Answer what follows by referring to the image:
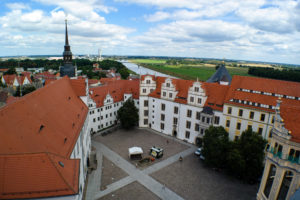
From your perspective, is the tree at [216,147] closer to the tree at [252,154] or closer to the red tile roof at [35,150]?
the tree at [252,154]

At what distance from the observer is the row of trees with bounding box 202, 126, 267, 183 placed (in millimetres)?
26750

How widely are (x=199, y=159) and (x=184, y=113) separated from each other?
1026 centimetres

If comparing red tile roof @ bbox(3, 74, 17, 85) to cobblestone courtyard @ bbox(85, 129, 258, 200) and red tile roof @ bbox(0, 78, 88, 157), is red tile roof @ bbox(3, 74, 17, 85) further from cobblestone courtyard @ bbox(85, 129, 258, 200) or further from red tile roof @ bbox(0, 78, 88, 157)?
red tile roof @ bbox(0, 78, 88, 157)

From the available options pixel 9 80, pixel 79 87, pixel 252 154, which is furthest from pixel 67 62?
pixel 9 80

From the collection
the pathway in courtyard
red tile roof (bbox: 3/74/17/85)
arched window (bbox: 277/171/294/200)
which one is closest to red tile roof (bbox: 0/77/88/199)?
the pathway in courtyard

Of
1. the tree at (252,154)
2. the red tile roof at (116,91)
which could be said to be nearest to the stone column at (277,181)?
the tree at (252,154)

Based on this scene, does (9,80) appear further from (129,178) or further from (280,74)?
(280,74)

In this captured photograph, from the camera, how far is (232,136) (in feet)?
116

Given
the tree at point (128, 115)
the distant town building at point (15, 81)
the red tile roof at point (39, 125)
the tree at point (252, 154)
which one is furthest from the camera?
the distant town building at point (15, 81)

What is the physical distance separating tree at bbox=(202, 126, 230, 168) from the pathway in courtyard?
6194mm

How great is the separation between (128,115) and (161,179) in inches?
762

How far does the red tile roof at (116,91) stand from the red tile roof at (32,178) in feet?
99.8

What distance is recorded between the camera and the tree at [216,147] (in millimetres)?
29359

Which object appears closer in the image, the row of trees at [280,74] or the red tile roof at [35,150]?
the red tile roof at [35,150]
